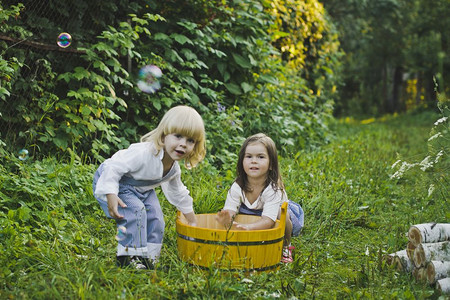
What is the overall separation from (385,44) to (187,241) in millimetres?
18868

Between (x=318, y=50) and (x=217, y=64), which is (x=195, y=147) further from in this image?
(x=318, y=50)

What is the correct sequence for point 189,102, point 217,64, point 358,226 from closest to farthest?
1. point 358,226
2. point 189,102
3. point 217,64

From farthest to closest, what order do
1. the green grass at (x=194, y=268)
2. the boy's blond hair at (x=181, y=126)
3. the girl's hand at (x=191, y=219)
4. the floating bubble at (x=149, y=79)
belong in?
the floating bubble at (x=149, y=79) → the girl's hand at (x=191, y=219) → the boy's blond hair at (x=181, y=126) → the green grass at (x=194, y=268)

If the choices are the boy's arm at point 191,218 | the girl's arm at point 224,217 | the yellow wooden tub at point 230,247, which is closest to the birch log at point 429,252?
the yellow wooden tub at point 230,247

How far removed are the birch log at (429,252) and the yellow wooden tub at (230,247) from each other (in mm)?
730

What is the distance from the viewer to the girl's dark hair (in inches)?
120

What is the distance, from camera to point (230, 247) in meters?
2.44

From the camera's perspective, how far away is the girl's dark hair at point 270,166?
304cm

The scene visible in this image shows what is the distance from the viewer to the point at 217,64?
216 inches

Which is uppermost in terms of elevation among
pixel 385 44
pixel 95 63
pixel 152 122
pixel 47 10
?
pixel 385 44

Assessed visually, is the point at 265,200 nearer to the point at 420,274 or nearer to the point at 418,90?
the point at 420,274

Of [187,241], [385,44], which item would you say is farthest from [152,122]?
[385,44]

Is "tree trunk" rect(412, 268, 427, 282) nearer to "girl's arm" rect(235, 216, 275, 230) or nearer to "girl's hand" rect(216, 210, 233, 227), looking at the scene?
"girl's arm" rect(235, 216, 275, 230)

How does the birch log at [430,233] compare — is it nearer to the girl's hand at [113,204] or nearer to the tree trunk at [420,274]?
the tree trunk at [420,274]
